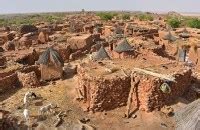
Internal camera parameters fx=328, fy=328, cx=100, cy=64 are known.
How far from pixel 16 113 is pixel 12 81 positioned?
4.26 meters

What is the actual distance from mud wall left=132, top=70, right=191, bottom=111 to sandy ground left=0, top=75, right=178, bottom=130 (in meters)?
0.44

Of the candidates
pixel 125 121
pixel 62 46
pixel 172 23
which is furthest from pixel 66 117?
pixel 172 23

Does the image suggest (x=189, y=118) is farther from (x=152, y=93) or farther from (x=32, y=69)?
(x=32, y=69)

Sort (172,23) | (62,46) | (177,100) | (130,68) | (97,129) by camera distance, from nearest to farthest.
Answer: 1. (97,129)
2. (177,100)
3. (130,68)
4. (62,46)
5. (172,23)

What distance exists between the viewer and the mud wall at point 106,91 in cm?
1623

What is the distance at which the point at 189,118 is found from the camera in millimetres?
10969

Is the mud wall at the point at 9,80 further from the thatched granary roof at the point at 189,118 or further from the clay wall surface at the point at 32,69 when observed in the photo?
the thatched granary roof at the point at 189,118

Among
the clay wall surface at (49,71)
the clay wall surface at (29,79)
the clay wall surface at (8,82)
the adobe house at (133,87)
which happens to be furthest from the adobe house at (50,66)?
the adobe house at (133,87)

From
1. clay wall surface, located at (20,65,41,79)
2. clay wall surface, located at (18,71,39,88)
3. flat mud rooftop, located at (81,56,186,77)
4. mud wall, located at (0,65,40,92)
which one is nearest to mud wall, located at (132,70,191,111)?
flat mud rooftop, located at (81,56,186,77)

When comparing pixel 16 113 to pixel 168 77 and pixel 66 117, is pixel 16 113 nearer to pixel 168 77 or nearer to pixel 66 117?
pixel 66 117

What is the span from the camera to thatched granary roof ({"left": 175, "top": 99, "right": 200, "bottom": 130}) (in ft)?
34.1

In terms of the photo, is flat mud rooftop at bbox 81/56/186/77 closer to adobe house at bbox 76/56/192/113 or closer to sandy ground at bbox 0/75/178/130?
adobe house at bbox 76/56/192/113

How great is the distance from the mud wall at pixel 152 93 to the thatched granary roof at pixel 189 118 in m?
3.87

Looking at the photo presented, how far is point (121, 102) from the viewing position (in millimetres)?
16781
